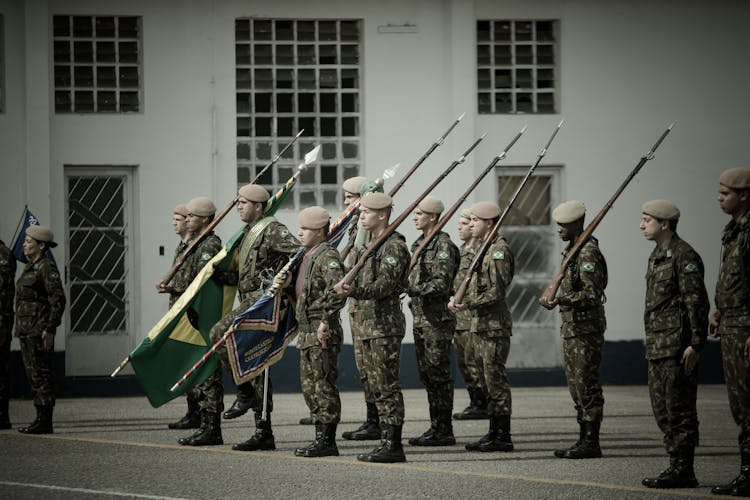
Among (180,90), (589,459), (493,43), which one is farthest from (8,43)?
(589,459)

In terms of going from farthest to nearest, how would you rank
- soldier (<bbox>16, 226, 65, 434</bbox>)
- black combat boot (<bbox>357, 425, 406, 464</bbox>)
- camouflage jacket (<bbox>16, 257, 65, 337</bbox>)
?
camouflage jacket (<bbox>16, 257, 65, 337</bbox>) → soldier (<bbox>16, 226, 65, 434</bbox>) → black combat boot (<bbox>357, 425, 406, 464</bbox>)

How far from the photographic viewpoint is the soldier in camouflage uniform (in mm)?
11023

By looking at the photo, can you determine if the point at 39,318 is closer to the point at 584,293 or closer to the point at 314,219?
the point at 314,219

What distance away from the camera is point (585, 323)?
10.5 meters

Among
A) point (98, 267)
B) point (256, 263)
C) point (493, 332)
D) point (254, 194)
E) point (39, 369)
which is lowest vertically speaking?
point (39, 369)

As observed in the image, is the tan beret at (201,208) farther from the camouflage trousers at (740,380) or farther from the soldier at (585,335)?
the camouflage trousers at (740,380)

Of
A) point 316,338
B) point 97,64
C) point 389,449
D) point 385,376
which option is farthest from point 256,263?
point 97,64

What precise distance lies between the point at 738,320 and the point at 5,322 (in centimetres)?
693

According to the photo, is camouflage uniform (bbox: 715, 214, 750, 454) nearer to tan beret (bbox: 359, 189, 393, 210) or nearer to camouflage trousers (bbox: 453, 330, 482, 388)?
tan beret (bbox: 359, 189, 393, 210)

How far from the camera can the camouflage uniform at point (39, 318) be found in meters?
12.1

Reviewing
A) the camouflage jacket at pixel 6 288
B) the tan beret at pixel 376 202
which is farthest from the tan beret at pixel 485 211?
the camouflage jacket at pixel 6 288

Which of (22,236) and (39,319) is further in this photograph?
(22,236)

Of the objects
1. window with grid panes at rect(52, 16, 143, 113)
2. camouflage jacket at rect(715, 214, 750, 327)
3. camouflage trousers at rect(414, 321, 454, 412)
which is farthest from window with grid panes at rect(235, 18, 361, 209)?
camouflage jacket at rect(715, 214, 750, 327)

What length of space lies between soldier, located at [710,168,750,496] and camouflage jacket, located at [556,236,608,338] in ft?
5.44
